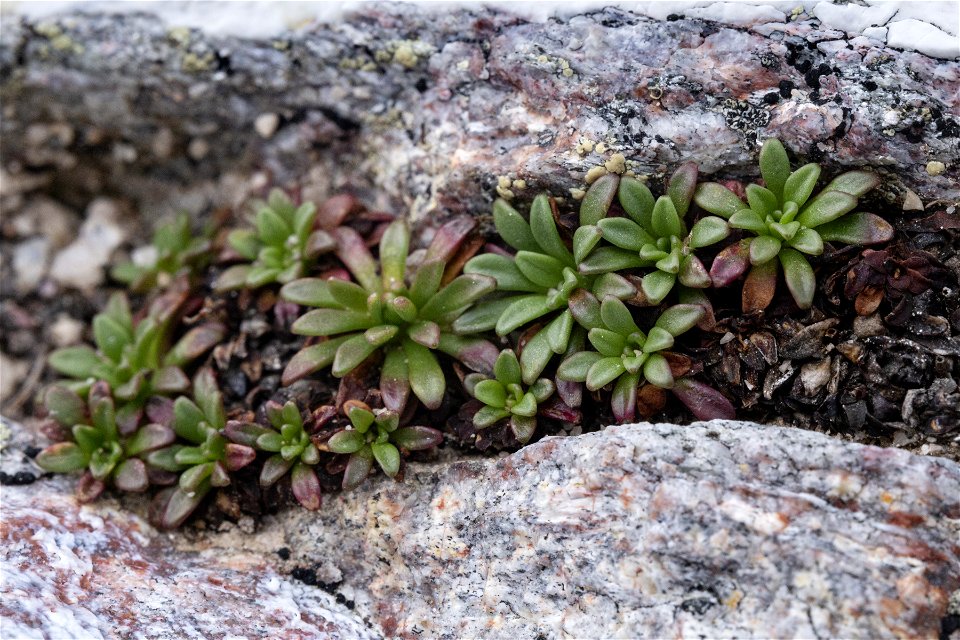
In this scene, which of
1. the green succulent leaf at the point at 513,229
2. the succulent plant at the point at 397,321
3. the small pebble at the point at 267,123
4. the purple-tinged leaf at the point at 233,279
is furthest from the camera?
the small pebble at the point at 267,123

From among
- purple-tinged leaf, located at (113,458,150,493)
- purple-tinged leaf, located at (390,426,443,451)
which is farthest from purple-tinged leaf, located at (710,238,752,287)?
purple-tinged leaf, located at (113,458,150,493)

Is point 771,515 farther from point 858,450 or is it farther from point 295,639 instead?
point 295,639

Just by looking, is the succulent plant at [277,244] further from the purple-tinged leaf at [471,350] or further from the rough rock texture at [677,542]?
the rough rock texture at [677,542]

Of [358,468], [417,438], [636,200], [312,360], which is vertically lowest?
[358,468]

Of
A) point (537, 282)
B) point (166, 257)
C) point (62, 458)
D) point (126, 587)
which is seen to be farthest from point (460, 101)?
point (126, 587)

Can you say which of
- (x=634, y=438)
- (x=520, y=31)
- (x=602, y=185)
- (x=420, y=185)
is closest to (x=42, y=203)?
(x=420, y=185)

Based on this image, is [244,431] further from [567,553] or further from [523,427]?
[567,553]

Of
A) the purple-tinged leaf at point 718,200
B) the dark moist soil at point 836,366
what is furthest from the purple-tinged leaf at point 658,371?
the purple-tinged leaf at point 718,200

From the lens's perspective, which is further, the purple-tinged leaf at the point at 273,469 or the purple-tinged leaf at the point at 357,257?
the purple-tinged leaf at the point at 357,257
